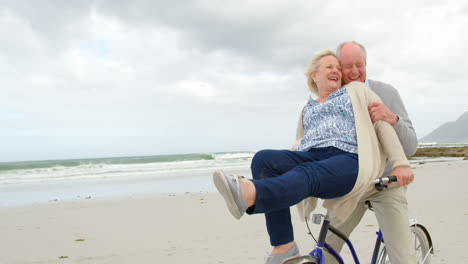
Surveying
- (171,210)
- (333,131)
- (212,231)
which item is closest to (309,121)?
(333,131)

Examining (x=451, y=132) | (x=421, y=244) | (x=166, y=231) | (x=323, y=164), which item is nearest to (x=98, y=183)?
(x=166, y=231)

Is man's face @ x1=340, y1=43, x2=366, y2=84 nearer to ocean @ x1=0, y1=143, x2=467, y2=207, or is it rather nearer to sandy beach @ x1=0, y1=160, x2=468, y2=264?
sandy beach @ x1=0, y1=160, x2=468, y2=264

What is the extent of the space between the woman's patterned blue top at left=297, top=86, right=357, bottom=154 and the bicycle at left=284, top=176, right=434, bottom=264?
10.8 inches

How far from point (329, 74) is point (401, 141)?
1.93 ft

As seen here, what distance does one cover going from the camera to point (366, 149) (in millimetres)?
1896

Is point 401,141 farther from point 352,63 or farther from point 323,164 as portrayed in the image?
point 323,164

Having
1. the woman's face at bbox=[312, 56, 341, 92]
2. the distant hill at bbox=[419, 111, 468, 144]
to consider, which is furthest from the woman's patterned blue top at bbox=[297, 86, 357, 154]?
the distant hill at bbox=[419, 111, 468, 144]

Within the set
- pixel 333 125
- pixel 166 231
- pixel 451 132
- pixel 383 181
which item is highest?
pixel 451 132

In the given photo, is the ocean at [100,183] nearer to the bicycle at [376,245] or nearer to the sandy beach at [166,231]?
the sandy beach at [166,231]

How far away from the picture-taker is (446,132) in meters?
95.9

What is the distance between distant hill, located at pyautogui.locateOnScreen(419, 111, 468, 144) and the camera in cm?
8544

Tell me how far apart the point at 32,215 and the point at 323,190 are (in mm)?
7310

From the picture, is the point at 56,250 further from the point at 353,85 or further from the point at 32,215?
the point at 353,85

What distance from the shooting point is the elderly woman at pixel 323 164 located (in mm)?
1566
